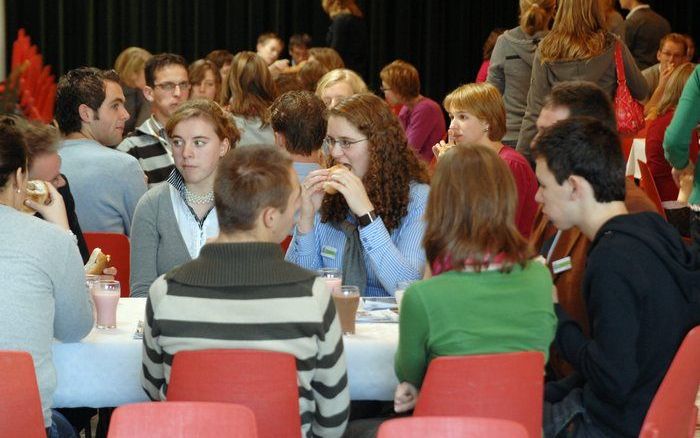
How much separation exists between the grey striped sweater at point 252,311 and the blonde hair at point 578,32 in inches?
128

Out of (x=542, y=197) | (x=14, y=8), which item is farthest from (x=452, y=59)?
(x=542, y=197)

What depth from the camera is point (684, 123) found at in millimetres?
5238

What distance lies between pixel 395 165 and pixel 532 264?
117cm

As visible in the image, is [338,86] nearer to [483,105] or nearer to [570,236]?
[483,105]

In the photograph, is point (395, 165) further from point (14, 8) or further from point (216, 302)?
point (14, 8)

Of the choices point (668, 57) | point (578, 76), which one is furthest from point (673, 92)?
point (668, 57)

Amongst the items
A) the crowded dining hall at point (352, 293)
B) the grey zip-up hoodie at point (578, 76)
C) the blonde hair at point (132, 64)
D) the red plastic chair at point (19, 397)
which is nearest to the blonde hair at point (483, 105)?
the grey zip-up hoodie at point (578, 76)

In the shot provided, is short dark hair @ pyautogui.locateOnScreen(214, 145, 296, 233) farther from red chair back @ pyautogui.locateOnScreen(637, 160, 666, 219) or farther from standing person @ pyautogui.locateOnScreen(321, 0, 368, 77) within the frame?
standing person @ pyautogui.locateOnScreen(321, 0, 368, 77)

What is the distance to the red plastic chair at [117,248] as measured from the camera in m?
4.29

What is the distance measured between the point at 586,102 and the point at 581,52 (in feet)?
6.01

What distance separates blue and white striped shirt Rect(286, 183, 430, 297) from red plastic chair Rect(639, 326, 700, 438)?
1.04 m

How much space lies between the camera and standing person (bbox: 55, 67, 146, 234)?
489 cm

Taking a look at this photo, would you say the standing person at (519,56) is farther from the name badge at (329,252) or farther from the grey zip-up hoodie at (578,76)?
the name badge at (329,252)

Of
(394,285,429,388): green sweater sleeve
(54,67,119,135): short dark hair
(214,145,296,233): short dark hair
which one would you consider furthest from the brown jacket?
(54,67,119,135): short dark hair
